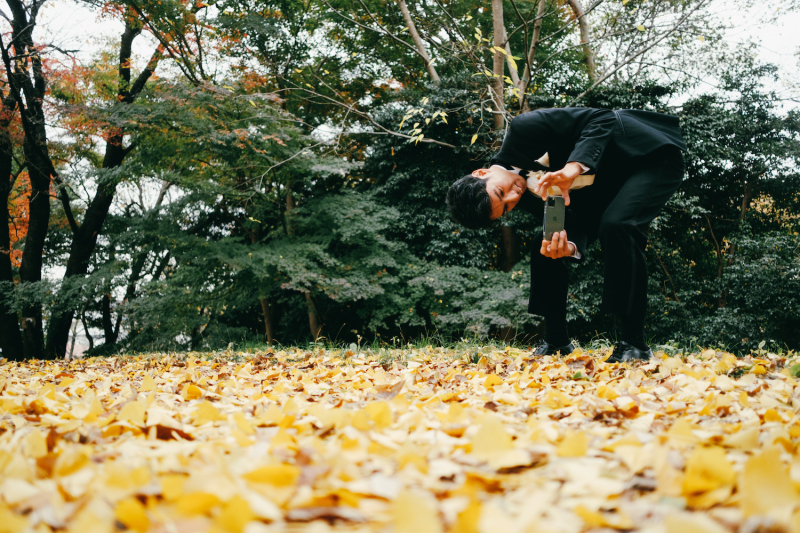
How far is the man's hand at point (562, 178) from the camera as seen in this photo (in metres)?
2.09

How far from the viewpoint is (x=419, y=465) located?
2.58 ft

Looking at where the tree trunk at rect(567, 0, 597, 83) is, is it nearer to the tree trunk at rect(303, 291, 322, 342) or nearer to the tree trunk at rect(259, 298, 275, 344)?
the tree trunk at rect(303, 291, 322, 342)

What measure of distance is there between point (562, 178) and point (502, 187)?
1.17ft

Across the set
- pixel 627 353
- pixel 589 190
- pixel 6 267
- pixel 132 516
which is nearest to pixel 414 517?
pixel 132 516

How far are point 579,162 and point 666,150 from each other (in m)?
0.47

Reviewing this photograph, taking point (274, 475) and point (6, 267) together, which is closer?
point (274, 475)

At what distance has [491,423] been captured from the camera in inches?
32.9

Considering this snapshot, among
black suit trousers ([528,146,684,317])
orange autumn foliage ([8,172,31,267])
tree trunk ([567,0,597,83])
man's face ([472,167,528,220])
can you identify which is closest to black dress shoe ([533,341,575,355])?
black suit trousers ([528,146,684,317])

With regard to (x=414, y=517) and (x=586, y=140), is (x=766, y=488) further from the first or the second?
(x=586, y=140)

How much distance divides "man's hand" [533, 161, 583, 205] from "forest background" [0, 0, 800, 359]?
4316 millimetres

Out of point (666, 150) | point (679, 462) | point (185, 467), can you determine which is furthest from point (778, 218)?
point (185, 467)

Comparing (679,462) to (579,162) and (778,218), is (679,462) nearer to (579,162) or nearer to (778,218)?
(579,162)

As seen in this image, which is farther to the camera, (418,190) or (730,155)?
(418,190)

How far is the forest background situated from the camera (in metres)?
7.01
